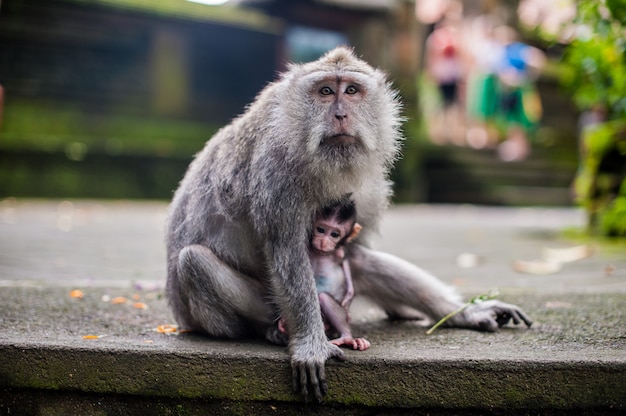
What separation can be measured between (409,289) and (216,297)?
0.97m

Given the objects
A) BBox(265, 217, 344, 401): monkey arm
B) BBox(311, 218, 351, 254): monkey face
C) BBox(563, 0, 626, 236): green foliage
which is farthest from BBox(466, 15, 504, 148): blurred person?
BBox(265, 217, 344, 401): monkey arm

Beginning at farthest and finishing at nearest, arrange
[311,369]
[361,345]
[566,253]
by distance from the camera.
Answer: [566,253]
[361,345]
[311,369]

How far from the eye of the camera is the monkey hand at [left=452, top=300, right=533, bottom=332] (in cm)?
347

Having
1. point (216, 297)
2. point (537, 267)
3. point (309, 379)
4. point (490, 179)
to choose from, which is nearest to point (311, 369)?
point (309, 379)

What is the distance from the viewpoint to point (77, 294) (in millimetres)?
4191

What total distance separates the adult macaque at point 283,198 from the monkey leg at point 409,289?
0.08 meters

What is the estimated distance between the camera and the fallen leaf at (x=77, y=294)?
4137 millimetres

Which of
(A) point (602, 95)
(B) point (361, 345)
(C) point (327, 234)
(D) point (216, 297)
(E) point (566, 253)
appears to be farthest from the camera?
(E) point (566, 253)

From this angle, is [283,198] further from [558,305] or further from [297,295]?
[558,305]

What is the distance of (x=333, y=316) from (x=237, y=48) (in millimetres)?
14508

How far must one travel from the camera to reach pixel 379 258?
3.61 m

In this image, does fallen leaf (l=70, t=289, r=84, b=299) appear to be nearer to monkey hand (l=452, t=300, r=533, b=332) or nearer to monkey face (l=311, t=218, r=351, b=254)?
monkey face (l=311, t=218, r=351, b=254)

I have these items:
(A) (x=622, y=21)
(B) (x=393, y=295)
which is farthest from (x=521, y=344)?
(A) (x=622, y=21)

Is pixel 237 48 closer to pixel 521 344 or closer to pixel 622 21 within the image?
pixel 622 21
